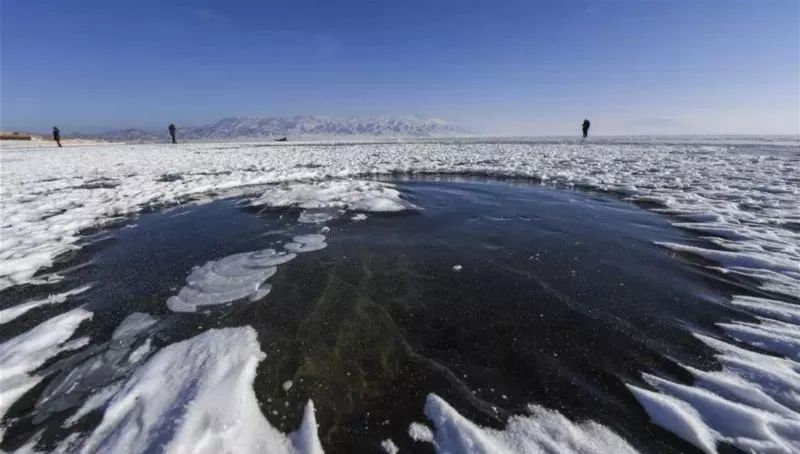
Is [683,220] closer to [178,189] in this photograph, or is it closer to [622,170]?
[622,170]

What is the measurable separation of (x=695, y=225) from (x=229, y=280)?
7114 mm

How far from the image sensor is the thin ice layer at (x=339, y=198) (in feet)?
23.8

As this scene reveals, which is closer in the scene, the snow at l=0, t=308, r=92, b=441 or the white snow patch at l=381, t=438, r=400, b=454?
the white snow patch at l=381, t=438, r=400, b=454

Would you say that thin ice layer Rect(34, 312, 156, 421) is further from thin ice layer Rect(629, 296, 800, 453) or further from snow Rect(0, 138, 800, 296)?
thin ice layer Rect(629, 296, 800, 453)

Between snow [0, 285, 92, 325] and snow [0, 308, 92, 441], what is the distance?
0.42 metres

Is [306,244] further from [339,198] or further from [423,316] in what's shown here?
[339,198]

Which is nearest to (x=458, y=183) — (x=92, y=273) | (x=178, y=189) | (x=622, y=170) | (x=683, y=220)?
(x=683, y=220)

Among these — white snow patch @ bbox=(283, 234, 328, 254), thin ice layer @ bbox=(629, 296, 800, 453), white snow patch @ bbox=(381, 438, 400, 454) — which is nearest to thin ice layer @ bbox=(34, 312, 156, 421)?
white snow patch @ bbox=(381, 438, 400, 454)

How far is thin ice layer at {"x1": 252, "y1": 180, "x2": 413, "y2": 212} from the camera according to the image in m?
7.27

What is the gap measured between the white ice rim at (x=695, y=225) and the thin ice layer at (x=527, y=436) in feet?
1.40

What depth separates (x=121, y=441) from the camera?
6.23 ft

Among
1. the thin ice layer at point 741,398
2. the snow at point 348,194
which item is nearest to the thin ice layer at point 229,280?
the snow at point 348,194

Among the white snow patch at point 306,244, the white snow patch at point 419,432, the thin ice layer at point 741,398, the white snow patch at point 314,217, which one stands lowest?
the white snow patch at point 419,432

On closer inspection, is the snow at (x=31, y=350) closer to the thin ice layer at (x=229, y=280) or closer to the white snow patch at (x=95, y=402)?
the white snow patch at (x=95, y=402)
